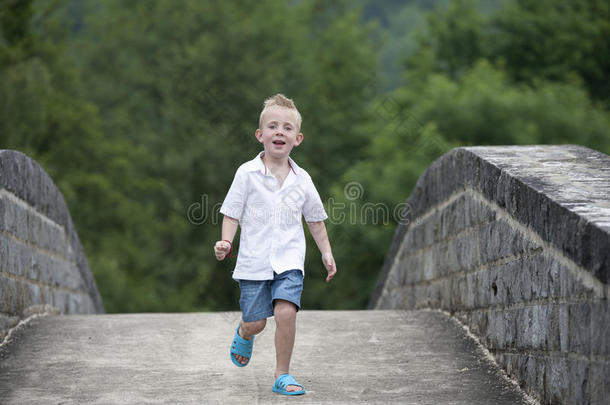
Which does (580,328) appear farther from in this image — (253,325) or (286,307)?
(253,325)

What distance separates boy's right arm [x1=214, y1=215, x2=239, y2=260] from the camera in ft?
10.9

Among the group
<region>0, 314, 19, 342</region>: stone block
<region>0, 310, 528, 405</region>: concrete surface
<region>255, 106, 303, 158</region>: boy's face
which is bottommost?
<region>0, 310, 528, 405</region>: concrete surface

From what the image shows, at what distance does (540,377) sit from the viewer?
3.22 metres

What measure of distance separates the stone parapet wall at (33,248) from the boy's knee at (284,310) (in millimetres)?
1804

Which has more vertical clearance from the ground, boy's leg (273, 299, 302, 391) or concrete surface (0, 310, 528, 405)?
boy's leg (273, 299, 302, 391)

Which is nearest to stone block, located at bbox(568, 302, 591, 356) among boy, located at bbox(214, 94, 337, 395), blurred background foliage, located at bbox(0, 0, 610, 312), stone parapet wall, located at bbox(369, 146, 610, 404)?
stone parapet wall, located at bbox(369, 146, 610, 404)

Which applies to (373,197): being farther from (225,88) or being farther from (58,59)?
(58,59)

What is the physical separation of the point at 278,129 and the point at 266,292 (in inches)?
29.9

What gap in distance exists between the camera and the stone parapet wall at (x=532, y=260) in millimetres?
2693

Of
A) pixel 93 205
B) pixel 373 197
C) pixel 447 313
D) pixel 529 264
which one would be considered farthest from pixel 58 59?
pixel 529 264

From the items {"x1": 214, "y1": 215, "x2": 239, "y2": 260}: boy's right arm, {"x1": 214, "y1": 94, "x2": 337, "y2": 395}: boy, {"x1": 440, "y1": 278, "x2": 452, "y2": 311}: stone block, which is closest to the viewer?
{"x1": 214, "y1": 215, "x2": 239, "y2": 260}: boy's right arm

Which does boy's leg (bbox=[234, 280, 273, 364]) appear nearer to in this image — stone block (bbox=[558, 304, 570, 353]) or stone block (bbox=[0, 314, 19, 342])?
stone block (bbox=[558, 304, 570, 353])

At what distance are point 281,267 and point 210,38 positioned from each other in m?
22.4

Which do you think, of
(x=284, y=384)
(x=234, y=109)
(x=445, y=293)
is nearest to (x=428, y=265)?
(x=445, y=293)
